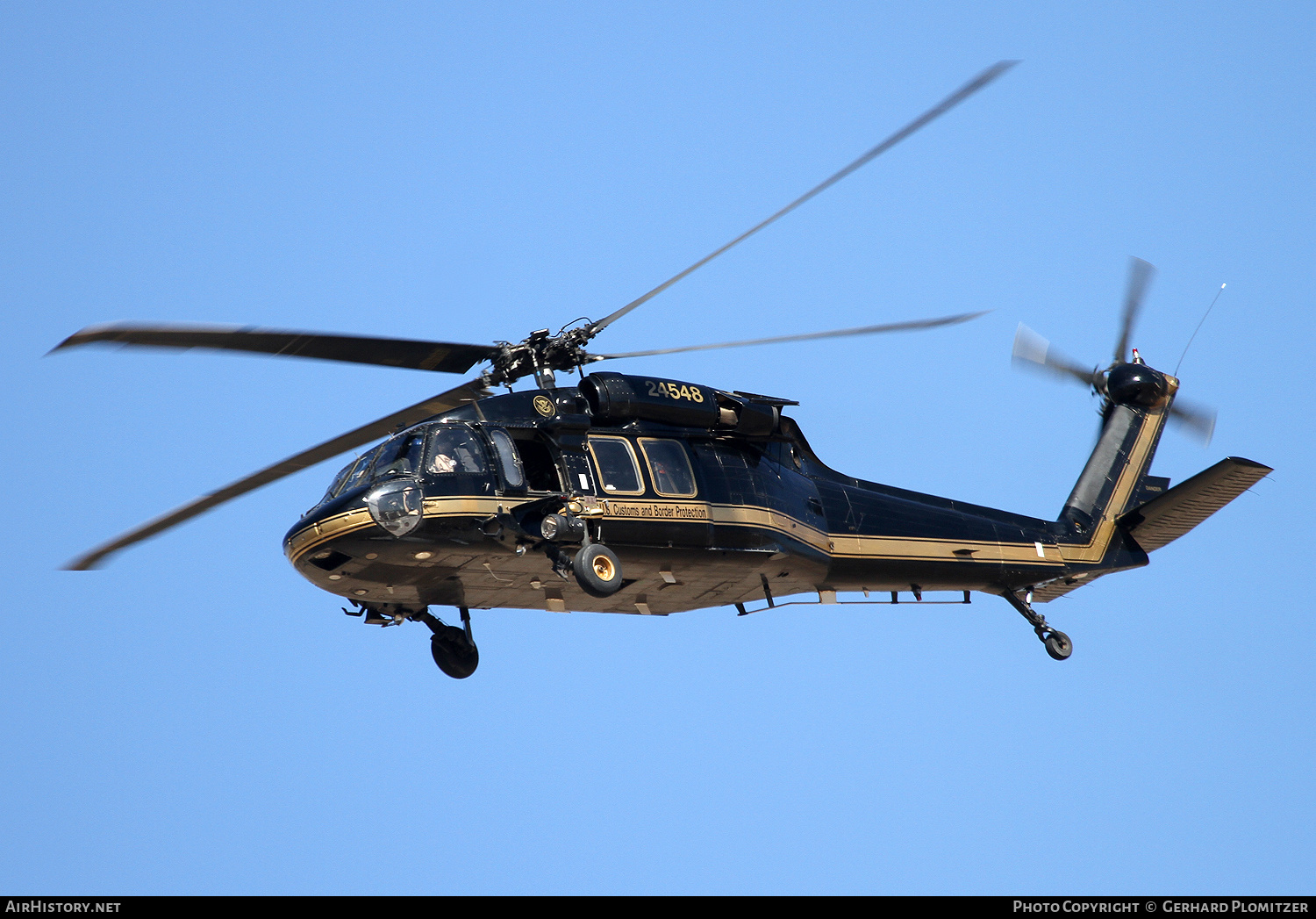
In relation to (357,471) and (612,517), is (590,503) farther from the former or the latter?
(357,471)

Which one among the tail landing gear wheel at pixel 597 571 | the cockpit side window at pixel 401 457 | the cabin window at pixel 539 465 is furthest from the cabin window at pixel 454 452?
the tail landing gear wheel at pixel 597 571

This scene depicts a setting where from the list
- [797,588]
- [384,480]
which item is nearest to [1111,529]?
[797,588]

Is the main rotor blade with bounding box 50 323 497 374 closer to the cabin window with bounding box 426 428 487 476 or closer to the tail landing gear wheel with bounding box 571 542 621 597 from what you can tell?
the cabin window with bounding box 426 428 487 476

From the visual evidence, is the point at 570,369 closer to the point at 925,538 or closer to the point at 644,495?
the point at 644,495

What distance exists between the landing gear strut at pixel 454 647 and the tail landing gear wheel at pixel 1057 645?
31.7 ft

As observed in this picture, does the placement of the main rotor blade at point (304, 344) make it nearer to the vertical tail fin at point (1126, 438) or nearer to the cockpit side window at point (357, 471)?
the cockpit side window at point (357, 471)

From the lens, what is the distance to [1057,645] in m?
23.7

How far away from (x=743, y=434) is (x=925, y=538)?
12.5ft

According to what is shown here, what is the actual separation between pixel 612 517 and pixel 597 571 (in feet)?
2.78

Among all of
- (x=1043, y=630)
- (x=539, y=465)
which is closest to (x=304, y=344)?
(x=539, y=465)

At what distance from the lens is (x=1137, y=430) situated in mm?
26375

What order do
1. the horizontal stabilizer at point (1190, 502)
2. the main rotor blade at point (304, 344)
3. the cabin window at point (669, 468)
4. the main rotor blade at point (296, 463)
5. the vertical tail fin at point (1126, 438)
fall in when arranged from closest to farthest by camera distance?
the main rotor blade at point (304, 344) → the main rotor blade at point (296, 463) → the cabin window at point (669, 468) → the horizontal stabilizer at point (1190, 502) → the vertical tail fin at point (1126, 438)

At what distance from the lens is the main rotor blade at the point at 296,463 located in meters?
17.4
